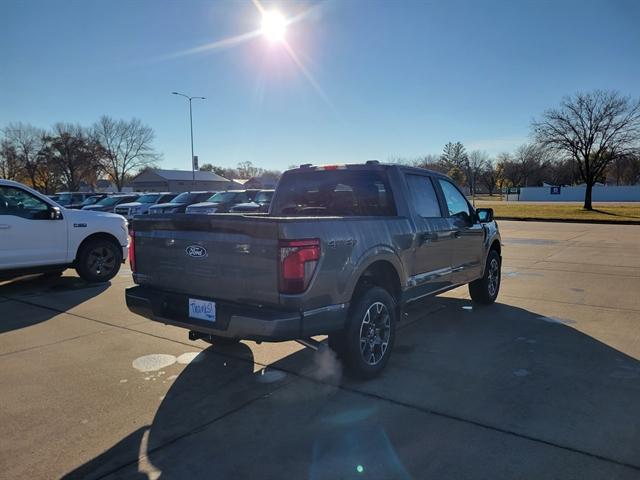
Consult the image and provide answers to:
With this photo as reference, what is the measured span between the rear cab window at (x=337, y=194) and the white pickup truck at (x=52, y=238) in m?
4.82

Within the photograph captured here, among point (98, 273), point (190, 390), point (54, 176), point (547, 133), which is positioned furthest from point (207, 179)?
point (190, 390)

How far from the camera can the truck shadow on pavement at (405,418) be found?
301 centimetres

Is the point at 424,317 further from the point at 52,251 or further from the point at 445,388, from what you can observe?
the point at 52,251

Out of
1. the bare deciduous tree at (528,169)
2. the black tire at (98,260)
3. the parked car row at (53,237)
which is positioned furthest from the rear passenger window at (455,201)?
the bare deciduous tree at (528,169)

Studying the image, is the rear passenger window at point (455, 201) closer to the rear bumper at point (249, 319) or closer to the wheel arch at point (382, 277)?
the wheel arch at point (382, 277)

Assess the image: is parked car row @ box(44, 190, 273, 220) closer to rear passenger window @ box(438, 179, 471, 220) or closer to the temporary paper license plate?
rear passenger window @ box(438, 179, 471, 220)

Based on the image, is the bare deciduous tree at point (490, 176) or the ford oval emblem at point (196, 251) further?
the bare deciduous tree at point (490, 176)

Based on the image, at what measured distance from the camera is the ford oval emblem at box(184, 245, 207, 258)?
3.97m

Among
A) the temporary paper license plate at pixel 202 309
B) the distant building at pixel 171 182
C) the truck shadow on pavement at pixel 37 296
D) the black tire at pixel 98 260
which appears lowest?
the truck shadow on pavement at pixel 37 296

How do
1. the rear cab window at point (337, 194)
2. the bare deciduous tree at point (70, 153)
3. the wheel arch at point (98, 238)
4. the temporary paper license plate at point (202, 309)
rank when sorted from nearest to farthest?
the temporary paper license plate at point (202, 309), the rear cab window at point (337, 194), the wheel arch at point (98, 238), the bare deciduous tree at point (70, 153)

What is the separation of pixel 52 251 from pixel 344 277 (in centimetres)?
648

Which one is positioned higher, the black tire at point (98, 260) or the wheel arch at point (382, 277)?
the wheel arch at point (382, 277)

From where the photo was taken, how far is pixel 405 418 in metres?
3.62

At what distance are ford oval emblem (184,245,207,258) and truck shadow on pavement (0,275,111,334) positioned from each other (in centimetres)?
346
